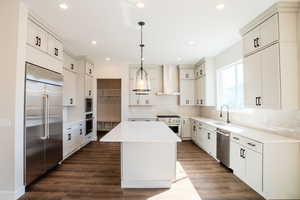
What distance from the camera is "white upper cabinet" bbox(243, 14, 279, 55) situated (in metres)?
2.62

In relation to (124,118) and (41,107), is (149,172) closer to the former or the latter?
(41,107)

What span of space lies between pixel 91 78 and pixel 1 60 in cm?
356

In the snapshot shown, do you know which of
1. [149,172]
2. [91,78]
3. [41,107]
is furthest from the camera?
[91,78]

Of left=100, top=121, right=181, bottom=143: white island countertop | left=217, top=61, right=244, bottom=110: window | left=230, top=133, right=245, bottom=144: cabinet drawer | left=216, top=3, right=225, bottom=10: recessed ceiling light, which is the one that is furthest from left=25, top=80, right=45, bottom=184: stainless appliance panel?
left=217, top=61, right=244, bottom=110: window

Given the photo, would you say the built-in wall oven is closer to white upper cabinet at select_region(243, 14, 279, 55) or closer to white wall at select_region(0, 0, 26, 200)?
white wall at select_region(0, 0, 26, 200)

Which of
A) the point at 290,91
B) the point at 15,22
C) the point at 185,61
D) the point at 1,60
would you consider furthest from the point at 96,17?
the point at 185,61

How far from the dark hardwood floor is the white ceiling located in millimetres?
2824

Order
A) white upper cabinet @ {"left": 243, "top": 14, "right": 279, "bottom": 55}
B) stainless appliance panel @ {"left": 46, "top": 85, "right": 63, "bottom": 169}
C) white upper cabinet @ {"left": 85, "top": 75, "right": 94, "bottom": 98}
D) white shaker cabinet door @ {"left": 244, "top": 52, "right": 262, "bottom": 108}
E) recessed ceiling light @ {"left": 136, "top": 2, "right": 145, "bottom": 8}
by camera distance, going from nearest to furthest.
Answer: recessed ceiling light @ {"left": 136, "top": 2, "right": 145, "bottom": 8}
white upper cabinet @ {"left": 243, "top": 14, "right": 279, "bottom": 55}
white shaker cabinet door @ {"left": 244, "top": 52, "right": 262, "bottom": 108}
stainless appliance panel @ {"left": 46, "top": 85, "right": 63, "bottom": 169}
white upper cabinet @ {"left": 85, "top": 75, "right": 94, "bottom": 98}

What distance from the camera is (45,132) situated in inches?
123

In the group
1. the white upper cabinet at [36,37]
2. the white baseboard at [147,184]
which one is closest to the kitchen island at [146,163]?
the white baseboard at [147,184]

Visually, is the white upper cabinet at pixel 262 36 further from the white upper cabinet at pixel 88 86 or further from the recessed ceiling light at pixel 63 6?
the white upper cabinet at pixel 88 86

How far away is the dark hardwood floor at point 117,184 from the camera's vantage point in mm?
2594

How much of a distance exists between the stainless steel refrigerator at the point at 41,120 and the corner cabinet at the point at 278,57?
3740 millimetres

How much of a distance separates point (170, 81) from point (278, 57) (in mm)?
4130
